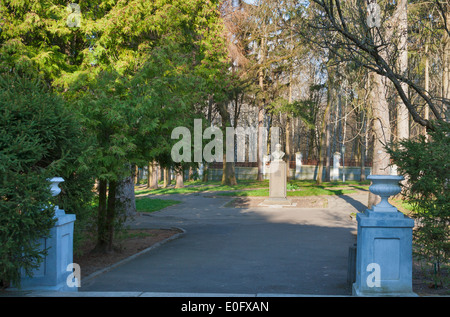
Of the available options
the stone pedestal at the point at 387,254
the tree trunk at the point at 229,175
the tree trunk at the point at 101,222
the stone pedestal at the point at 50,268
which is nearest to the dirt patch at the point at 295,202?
the tree trunk at the point at 101,222

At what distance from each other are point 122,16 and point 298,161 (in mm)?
41477

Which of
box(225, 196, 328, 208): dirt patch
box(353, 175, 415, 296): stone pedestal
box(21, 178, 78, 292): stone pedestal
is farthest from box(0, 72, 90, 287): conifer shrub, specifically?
box(225, 196, 328, 208): dirt patch

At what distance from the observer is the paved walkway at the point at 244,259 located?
7.37m

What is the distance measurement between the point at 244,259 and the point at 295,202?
14802mm

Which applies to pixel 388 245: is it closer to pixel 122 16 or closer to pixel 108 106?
pixel 108 106

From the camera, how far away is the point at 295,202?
79.7 ft

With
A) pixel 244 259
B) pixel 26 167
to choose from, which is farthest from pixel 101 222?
pixel 26 167

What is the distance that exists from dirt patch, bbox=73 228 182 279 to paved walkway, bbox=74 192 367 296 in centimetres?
50

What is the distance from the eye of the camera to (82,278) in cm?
838

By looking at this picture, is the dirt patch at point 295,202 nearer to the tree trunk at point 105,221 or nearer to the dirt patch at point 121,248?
the dirt patch at point 121,248

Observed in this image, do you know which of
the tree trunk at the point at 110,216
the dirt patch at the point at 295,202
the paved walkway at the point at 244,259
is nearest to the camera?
the paved walkway at the point at 244,259

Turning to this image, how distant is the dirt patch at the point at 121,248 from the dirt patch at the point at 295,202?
27.8 ft

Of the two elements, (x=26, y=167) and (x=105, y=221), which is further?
(x=105, y=221)

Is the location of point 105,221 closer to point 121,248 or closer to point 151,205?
point 121,248
